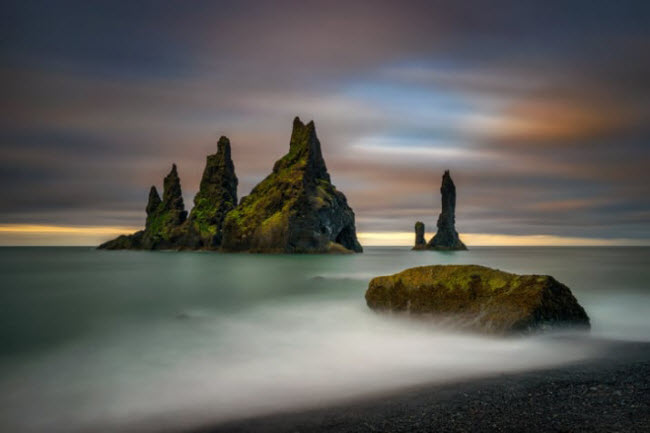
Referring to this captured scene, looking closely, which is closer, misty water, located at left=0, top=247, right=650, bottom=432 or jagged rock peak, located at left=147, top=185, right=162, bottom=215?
misty water, located at left=0, top=247, right=650, bottom=432

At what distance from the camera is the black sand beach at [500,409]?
4816 millimetres

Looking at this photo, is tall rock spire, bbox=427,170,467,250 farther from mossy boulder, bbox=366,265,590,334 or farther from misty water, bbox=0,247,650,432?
mossy boulder, bbox=366,265,590,334

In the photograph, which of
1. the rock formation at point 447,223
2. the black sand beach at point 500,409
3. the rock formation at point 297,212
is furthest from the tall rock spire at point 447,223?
the black sand beach at point 500,409

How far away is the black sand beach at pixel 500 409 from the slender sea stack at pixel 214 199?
410 ft

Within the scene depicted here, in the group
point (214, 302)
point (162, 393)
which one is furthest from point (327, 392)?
point (214, 302)

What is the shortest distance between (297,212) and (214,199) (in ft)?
148

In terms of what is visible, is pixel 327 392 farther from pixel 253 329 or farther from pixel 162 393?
pixel 253 329

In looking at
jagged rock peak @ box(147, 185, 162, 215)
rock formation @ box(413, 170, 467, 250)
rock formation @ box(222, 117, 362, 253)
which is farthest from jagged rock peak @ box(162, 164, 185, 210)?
rock formation @ box(413, 170, 467, 250)

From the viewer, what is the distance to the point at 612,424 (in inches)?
185

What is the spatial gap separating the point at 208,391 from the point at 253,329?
590cm

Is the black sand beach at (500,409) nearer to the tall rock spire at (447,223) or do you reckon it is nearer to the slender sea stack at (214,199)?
the slender sea stack at (214,199)

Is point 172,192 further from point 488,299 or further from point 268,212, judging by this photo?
point 488,299

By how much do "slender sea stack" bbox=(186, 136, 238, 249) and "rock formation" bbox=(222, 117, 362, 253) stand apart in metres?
17.4

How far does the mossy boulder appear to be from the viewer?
958 cm
